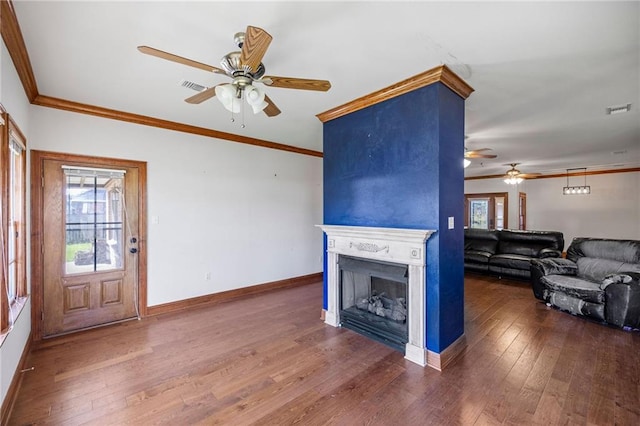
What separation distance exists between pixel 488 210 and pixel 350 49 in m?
9.73

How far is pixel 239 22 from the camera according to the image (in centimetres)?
192

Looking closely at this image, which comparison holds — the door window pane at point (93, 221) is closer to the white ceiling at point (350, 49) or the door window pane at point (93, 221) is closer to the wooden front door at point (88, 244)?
the wooden front door at point (88, 244)

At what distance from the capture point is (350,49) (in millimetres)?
2238

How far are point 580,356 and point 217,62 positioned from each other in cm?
436

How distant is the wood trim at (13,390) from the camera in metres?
1.93

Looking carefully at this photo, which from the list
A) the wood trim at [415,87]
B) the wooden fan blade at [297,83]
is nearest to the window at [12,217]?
the wooden fan blade at [297,83]

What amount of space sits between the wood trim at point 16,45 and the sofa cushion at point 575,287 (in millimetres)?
6142

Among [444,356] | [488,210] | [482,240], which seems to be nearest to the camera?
[444,356]

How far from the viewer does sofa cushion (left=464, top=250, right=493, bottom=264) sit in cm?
613

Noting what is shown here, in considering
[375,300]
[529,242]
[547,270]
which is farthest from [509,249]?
[375,300]

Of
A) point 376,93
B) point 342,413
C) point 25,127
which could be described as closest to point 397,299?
point 342,413

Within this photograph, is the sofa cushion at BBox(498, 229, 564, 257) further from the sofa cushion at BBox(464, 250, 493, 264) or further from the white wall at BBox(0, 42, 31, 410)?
the white wall at BBox(0, 42, 31, 410)

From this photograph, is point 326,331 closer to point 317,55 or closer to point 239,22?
point 317,55

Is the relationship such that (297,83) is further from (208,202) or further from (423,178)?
(208,202)
